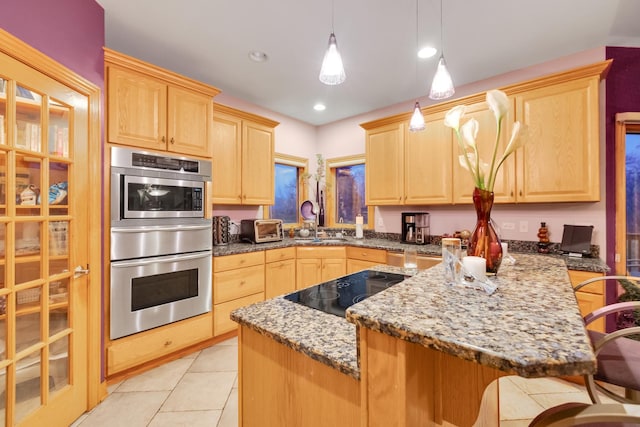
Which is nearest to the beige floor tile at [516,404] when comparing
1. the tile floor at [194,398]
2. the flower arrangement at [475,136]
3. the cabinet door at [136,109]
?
the tile floor at [194,398]

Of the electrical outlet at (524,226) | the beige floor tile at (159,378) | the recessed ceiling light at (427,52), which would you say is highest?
the recessed ceiling light at (427,52)

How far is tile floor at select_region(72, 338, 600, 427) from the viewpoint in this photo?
176cm

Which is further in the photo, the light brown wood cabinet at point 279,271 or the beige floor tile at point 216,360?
the light brown wood cabinet at point 279,271

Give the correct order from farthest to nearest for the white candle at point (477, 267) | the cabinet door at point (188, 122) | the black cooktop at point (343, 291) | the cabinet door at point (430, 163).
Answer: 1. the cabinet door at point (430, 163)
2. the cabinet door at point (188, 122)
3. the black cooktop at point (343, 291)
4. the white candle at point (477, 267)

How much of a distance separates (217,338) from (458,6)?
3.41 meters

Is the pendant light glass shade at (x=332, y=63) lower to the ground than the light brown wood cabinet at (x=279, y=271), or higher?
higher

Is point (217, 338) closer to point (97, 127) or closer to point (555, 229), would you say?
point (97, 127)

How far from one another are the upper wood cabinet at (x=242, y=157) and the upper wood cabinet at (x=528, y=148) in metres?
1.54

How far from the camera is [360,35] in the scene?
2271mm

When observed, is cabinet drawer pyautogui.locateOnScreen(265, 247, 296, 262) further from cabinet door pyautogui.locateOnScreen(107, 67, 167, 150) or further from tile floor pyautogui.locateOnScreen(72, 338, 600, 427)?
cabinet door pyautogui.locateOnScreen(107, 67, 167, 150)

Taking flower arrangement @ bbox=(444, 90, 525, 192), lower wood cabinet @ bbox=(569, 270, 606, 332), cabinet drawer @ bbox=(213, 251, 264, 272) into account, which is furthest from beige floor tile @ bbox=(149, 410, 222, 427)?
lower wood cabinet @ bbox=(569, 270, 606, 332)

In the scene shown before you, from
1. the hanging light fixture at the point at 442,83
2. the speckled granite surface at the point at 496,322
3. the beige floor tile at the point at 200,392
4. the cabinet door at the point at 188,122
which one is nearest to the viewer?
the speckled granite surface at the point at 496,322

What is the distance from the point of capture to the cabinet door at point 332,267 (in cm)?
342

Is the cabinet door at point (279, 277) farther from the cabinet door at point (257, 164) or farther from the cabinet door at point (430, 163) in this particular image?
the cabinet door at point (430, 163)
